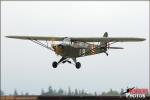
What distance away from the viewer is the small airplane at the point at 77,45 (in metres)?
63.3

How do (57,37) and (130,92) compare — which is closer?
(130,92)

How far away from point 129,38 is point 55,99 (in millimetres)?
16675

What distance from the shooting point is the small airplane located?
63.3 m

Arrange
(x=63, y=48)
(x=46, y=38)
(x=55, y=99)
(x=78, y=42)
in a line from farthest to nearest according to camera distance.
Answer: (x=46, y=38) → (x=78, y=42) → (x=63, y=48) → (x=55, y=99)

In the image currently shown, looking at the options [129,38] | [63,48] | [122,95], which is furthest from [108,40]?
[122,95]

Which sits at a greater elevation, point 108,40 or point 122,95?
point 108,40

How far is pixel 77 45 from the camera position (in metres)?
66.0

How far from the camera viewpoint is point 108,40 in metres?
68.3

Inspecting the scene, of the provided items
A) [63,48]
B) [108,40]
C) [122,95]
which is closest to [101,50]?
[108,40]

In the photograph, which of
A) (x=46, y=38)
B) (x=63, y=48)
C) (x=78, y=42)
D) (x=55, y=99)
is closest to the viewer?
(x=55, y=99)

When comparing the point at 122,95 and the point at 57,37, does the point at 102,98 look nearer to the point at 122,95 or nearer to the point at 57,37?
the point at 122,95

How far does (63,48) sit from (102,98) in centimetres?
1015

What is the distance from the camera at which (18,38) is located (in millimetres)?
75125

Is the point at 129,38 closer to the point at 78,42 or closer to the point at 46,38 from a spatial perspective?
the point at 78,42
